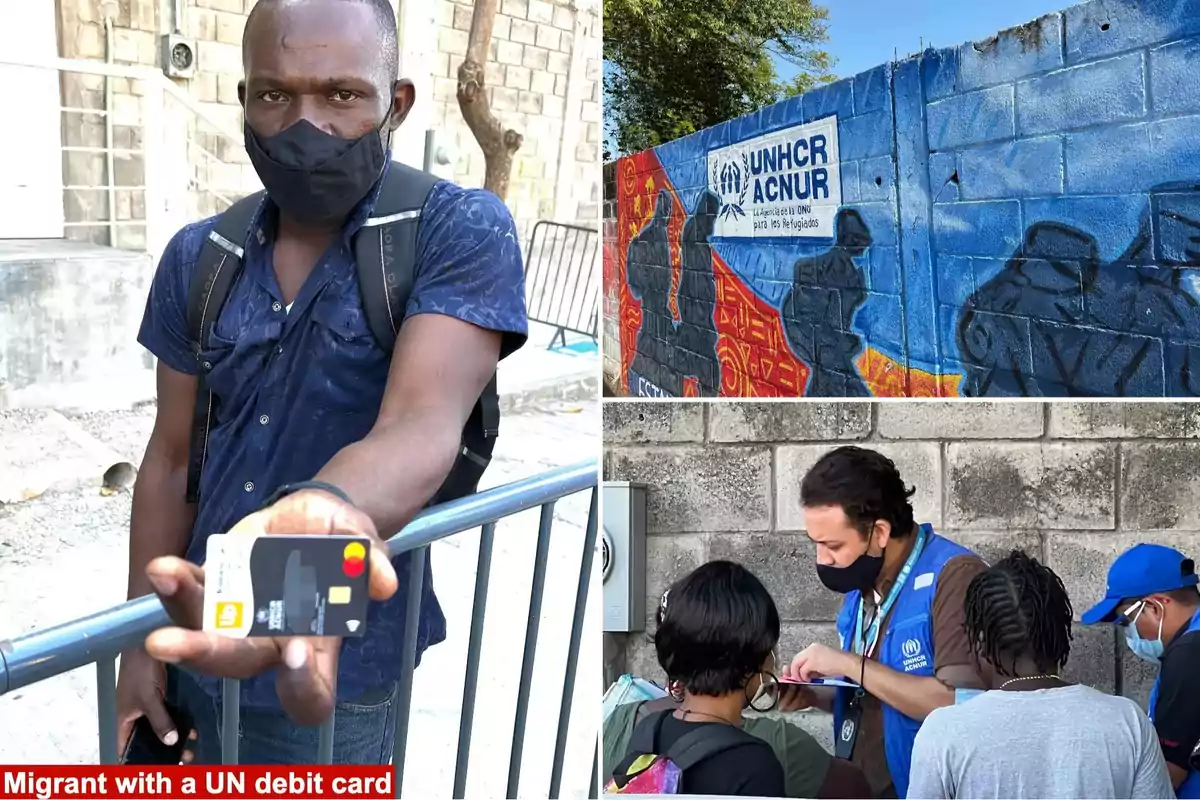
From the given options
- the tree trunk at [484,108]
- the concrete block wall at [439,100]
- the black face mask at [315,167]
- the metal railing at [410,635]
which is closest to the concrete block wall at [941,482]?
the metal railing at [410,635]

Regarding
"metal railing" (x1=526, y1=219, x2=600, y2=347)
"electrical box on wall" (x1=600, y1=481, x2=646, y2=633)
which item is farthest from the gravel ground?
"metal railing" (x1=526, y1=219, x2=600, y2=347)

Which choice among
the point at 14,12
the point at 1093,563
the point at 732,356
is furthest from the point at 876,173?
the point at 14,12

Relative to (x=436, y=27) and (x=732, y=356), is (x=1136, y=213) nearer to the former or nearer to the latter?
(x=732, y=356)

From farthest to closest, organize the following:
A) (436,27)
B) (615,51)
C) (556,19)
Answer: (556,19), (436,27), (615,51)

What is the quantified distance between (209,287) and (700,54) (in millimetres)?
2352

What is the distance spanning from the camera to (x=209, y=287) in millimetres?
1435

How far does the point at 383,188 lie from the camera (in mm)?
1405

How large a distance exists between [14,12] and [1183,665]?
4799mm

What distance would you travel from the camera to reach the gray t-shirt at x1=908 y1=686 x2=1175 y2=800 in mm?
1554

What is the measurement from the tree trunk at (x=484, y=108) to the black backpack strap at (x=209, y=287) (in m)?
2.85

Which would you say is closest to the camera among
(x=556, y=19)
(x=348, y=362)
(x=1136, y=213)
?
(x=348, y=362)

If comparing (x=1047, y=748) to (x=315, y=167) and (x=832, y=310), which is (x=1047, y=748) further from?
(x=832, y=310)
